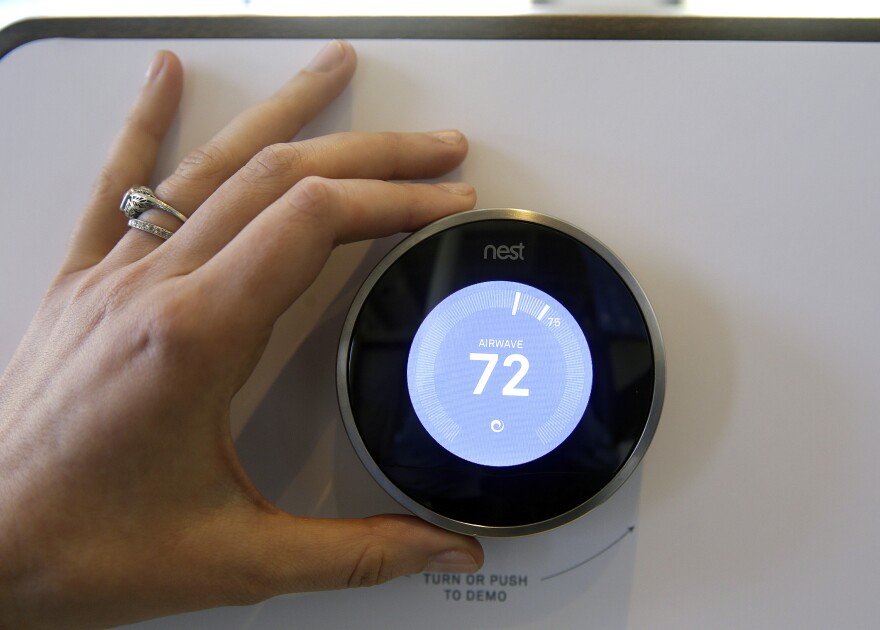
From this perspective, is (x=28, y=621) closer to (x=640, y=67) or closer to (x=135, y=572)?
(x=135, y=572)

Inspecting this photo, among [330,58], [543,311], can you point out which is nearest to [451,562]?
[543,311]

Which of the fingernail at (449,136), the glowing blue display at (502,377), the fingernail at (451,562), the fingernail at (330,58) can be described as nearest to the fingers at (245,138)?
the fingernail at (330,58)

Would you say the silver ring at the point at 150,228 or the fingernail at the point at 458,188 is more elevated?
the fingernail at the point at 458,188

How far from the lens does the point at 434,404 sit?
1.68 ft

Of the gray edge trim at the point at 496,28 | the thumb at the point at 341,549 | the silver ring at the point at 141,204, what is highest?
the gray edge trim at the point at 496,28

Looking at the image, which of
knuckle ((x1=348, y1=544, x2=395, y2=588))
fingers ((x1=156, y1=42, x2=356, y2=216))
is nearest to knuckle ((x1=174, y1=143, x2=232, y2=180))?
fingers ((x1=156, y1=42, x2=356, y2=216))

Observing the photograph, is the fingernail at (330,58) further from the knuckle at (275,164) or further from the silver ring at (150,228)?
the silver ring at (150,228)

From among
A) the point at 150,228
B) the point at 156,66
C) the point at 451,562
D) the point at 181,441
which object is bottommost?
the point at 451,562

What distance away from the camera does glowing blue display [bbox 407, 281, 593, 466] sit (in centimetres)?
51

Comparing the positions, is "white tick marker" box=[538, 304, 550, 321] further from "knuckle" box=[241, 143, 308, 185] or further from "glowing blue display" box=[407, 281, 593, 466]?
"knuckle" box=[241, 143, 308, 185]

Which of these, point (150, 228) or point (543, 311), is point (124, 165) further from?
point (543, 311)

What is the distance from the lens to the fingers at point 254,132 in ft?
1.83

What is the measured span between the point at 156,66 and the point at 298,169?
19cm

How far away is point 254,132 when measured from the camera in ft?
1.84
